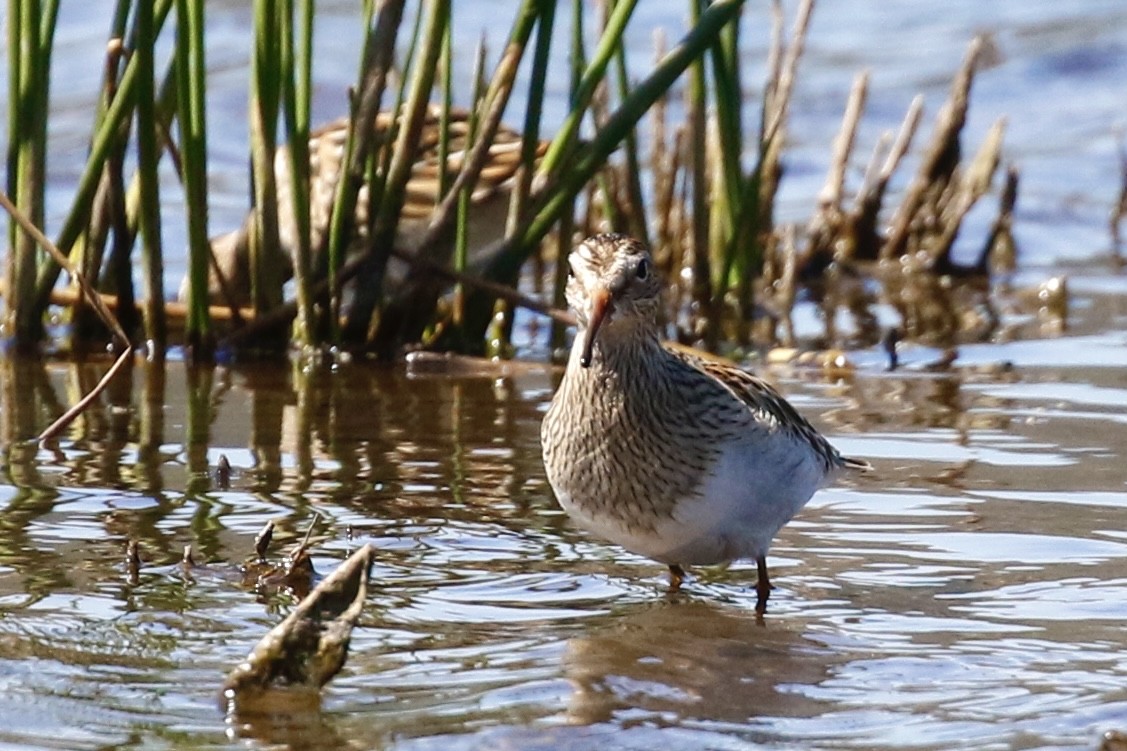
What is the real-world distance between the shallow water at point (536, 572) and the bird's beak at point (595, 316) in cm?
67

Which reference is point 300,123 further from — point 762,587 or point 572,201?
point 762,587

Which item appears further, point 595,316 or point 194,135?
point 194,135

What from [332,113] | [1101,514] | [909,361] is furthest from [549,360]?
[332,113]

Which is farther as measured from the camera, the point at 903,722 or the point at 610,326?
the point at 610,326

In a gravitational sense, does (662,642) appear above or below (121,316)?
below

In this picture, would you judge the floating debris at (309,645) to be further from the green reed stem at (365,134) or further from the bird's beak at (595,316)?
the green reed stem at (365,134)

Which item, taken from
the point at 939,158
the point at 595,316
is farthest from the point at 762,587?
the point at 939,158

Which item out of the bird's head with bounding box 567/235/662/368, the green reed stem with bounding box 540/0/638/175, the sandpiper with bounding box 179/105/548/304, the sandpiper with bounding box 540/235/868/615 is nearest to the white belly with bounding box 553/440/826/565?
the sandpiper with bounding box 540/235/868/615

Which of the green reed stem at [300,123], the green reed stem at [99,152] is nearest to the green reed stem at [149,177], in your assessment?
the green reed stem at [99,152]

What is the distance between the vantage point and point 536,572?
17.1 feet

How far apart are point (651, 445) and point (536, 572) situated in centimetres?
54

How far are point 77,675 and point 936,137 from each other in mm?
7085

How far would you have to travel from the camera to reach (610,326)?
4938 mm

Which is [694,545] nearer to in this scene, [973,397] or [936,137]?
[973,397]
